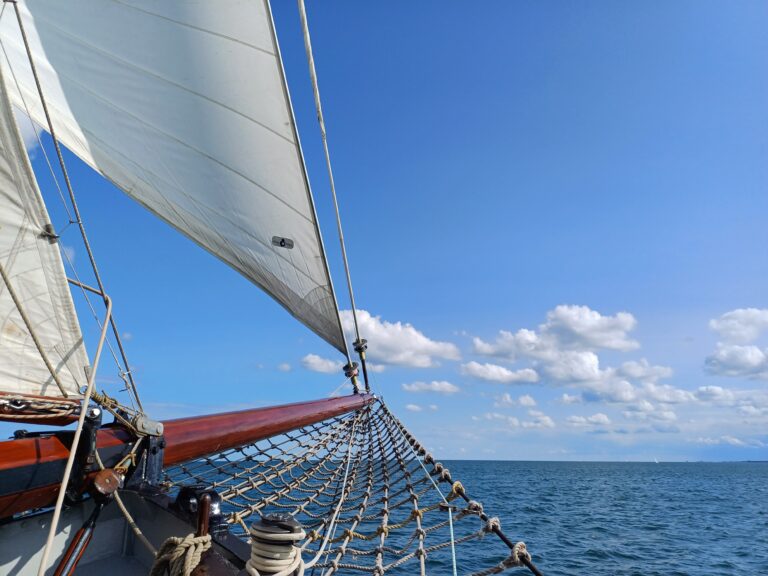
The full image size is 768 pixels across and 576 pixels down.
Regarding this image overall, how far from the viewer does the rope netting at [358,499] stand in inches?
114

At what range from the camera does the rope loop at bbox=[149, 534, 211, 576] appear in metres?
1.48

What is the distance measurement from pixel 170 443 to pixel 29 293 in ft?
3.34

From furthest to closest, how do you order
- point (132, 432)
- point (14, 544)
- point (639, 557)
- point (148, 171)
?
point (639, 557) < point (148, 171) < point (132, 432) < point (14, 544)

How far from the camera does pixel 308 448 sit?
6.54 meters

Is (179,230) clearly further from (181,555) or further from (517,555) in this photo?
(517,555)

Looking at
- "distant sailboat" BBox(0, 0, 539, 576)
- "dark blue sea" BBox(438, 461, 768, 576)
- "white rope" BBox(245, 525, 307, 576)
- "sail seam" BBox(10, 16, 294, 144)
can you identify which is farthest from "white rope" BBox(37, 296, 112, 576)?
"dark blue sea" BBox(438, 461, 768, 576)

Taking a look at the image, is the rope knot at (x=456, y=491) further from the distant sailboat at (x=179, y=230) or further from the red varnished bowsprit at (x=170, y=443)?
the red varnished bowsprit at (x=170, y=443)

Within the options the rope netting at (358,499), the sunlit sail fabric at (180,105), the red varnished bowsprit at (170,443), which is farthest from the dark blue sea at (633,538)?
the sunlit sail fabric at (180,105)

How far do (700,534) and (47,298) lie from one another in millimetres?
19803

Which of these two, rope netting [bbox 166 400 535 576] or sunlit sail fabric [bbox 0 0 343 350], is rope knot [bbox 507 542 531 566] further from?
sunlit sail fabric [bbox 0 0 343 350]

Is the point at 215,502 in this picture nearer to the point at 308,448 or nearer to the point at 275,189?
the point at 275,189

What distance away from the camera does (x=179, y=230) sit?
12.7ft

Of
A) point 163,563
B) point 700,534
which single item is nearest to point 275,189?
point 163,563

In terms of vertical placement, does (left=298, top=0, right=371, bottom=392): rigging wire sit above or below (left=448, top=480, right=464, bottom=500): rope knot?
above
